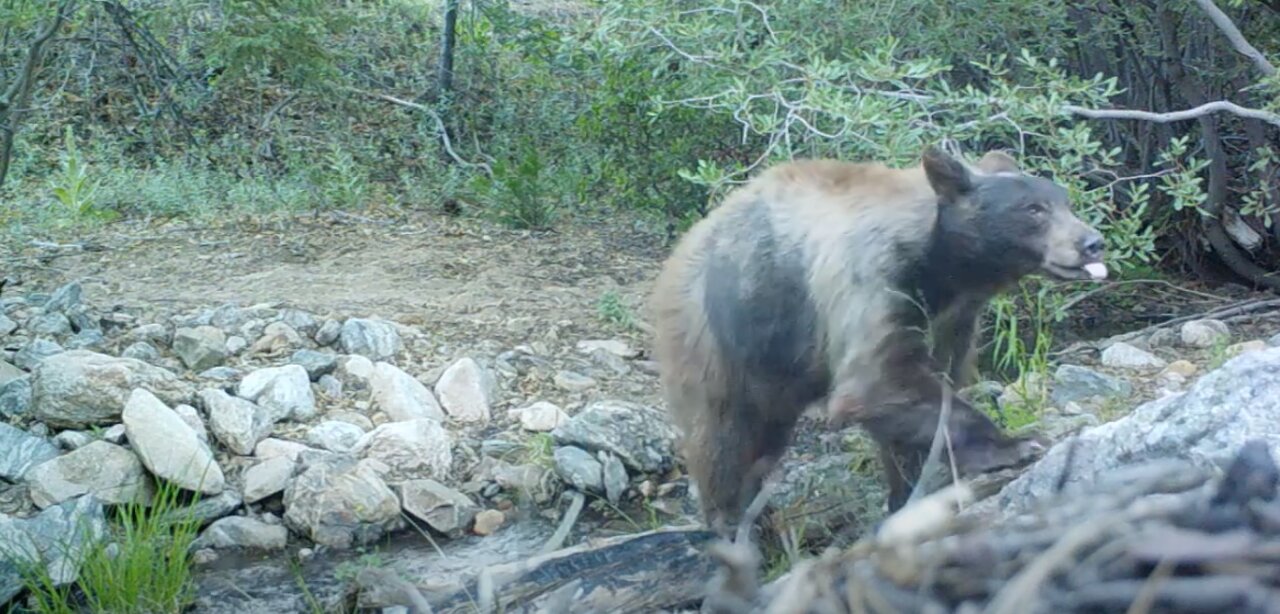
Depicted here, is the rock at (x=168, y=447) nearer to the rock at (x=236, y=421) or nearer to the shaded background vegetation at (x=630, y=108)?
the rock at (x=236, y=421)

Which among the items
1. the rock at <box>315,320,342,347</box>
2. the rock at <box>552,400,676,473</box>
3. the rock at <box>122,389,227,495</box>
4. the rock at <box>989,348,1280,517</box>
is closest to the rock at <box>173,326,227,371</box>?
the rock at <box>315,320,342,347</box>

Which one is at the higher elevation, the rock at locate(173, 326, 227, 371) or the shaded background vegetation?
the shaded background vegetation

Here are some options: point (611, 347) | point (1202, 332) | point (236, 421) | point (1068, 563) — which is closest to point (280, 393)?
point (236, 421)

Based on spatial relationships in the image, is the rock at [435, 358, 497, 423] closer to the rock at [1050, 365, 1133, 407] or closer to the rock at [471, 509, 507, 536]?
the rock at [471, 509, 507, 536]

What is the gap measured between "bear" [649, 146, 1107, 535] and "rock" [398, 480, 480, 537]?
4.29 ft

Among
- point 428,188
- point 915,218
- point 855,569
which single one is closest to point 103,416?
point 915,218

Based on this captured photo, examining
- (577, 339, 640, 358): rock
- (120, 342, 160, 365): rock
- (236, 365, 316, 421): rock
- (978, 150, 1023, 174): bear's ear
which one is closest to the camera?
(978, 150, 1023, 174): bear's ear

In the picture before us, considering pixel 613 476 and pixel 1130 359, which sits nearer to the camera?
pixel 613 476

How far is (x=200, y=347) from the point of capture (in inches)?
282

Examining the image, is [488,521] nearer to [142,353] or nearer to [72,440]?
[72,440]

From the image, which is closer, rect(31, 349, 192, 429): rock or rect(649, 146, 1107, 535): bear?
rect(649, 146, 1107, 535): bear

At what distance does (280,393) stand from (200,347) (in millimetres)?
577

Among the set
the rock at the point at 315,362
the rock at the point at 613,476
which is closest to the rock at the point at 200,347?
the rock at the point at 315,362

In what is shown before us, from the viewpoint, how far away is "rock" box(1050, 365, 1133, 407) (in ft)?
21.0
